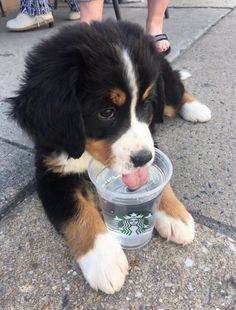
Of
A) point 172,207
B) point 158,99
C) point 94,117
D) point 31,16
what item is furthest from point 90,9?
point 172,207

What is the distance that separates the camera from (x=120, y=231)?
73.9 inches

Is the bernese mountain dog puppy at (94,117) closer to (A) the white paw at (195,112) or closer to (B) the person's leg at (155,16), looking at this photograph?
(A) the white paw at (195,112)

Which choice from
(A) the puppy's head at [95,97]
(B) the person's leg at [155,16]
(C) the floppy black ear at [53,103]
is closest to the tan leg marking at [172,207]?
(A) the puppy's head at [95,97]

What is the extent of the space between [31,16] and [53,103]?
341cm

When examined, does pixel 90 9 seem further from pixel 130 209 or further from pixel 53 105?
pixel 130 209

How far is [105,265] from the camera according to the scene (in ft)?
5.53

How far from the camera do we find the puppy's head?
5.69ft

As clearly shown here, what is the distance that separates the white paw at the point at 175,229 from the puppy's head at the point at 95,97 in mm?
312

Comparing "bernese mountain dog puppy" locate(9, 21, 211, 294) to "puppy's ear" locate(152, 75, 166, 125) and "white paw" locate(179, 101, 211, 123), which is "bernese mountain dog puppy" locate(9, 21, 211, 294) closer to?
"puppy's ear" locate(152, 75, 166, 125)

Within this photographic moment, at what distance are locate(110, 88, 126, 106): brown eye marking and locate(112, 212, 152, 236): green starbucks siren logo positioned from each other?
0.50 m

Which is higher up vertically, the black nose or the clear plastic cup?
the black nose

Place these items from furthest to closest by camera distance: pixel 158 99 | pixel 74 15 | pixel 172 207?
pixel 74 15 → pixel 158 99 → pixel 172 207

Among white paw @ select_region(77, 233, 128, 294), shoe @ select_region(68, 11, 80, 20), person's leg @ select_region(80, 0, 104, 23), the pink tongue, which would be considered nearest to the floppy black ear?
the pink tongue

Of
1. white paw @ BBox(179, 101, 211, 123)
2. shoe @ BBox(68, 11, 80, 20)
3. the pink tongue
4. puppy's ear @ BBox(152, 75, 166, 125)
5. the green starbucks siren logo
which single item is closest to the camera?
the green starbucks siren logo
